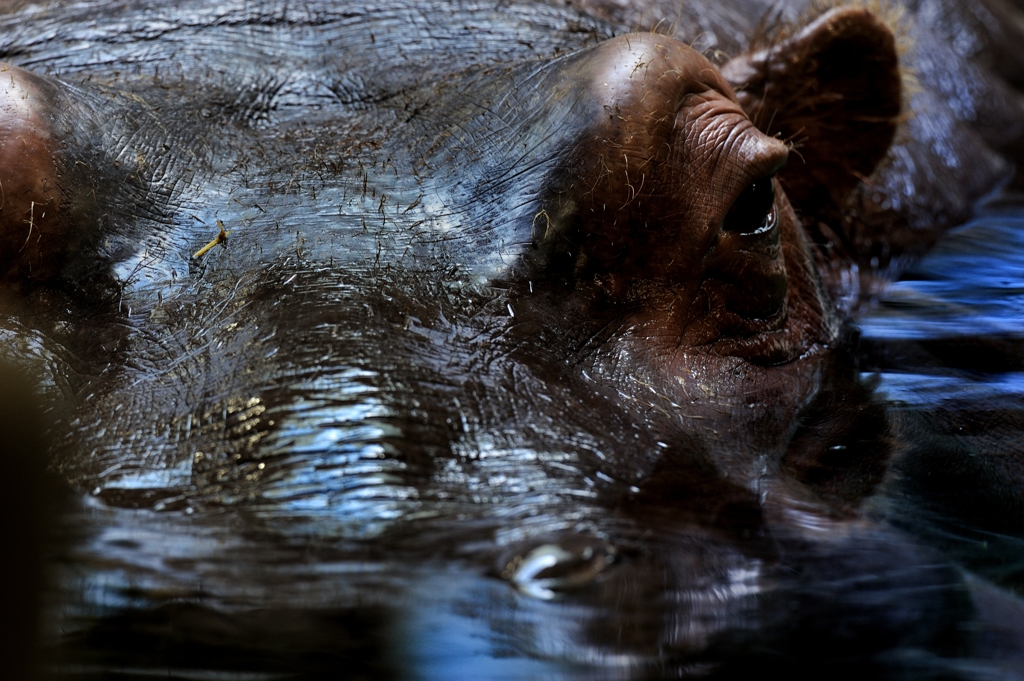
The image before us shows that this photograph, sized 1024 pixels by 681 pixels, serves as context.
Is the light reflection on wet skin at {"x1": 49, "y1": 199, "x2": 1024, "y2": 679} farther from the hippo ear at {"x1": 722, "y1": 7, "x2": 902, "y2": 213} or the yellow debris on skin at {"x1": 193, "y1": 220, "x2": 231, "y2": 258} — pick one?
the hippo ear at {"x1": 722, "y1": 7, "x2": 902, "y2": 213}

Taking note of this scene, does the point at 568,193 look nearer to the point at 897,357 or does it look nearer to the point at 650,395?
the point at 650,395

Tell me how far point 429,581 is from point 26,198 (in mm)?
1475

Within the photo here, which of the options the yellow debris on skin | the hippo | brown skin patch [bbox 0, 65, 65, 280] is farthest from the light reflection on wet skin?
brown skin patch [bbox 0, 65, 65, 280]

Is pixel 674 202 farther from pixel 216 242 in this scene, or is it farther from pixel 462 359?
pixel 216 242

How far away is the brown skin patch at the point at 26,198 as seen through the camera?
2.46 m

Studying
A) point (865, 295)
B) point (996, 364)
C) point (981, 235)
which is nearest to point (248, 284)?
point (996, 364)

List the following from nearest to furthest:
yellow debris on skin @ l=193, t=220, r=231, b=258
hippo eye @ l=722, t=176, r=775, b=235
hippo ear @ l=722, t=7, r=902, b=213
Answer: yellow debris on skin @ l=193, t=220, r=231, b=258 → hippo eye @ l=722, t=176, r=775, b=235 → hippo ear @ l=722, t=7, r=902, b=213

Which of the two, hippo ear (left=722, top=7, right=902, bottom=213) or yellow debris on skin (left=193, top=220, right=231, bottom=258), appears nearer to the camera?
yellow debris on skin (left=193, top=220, right=231, bottom=258)

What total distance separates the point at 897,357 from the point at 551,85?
1.50m

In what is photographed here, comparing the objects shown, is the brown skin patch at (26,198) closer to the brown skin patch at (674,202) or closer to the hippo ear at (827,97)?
the brown skin patch at (674,202)

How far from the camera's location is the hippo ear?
11.2ft

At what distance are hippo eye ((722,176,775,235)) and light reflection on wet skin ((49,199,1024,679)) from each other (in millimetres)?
990

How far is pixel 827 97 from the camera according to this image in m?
3.54

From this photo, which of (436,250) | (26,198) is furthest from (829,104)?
(26,198)
